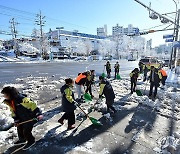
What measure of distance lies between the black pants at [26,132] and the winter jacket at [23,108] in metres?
0.21

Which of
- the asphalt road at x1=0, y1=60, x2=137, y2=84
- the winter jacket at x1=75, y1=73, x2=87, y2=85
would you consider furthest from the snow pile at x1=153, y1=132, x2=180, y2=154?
the asphalt road at x1=0, y1=60, x2=137, y2=84

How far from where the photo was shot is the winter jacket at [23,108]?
3781 millimetres

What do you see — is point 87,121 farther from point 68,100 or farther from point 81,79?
point 81,79

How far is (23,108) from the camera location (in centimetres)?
383

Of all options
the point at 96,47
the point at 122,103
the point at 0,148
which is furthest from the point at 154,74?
the point at 96,47

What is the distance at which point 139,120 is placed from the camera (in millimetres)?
6230

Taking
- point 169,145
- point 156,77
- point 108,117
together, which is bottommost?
point 169,145

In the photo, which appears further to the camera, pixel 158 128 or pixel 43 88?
pixel 43 88

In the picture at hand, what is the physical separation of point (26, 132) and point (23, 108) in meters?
0.74

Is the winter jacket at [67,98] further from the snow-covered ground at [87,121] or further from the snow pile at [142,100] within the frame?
the snow pile at [142,100]

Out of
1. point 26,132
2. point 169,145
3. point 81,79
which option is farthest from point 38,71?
point 169,145

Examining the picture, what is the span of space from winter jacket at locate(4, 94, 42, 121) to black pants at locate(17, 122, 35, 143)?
214mm

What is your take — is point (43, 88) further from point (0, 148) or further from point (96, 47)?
point (96, 47)

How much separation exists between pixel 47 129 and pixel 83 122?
3.78 ft
